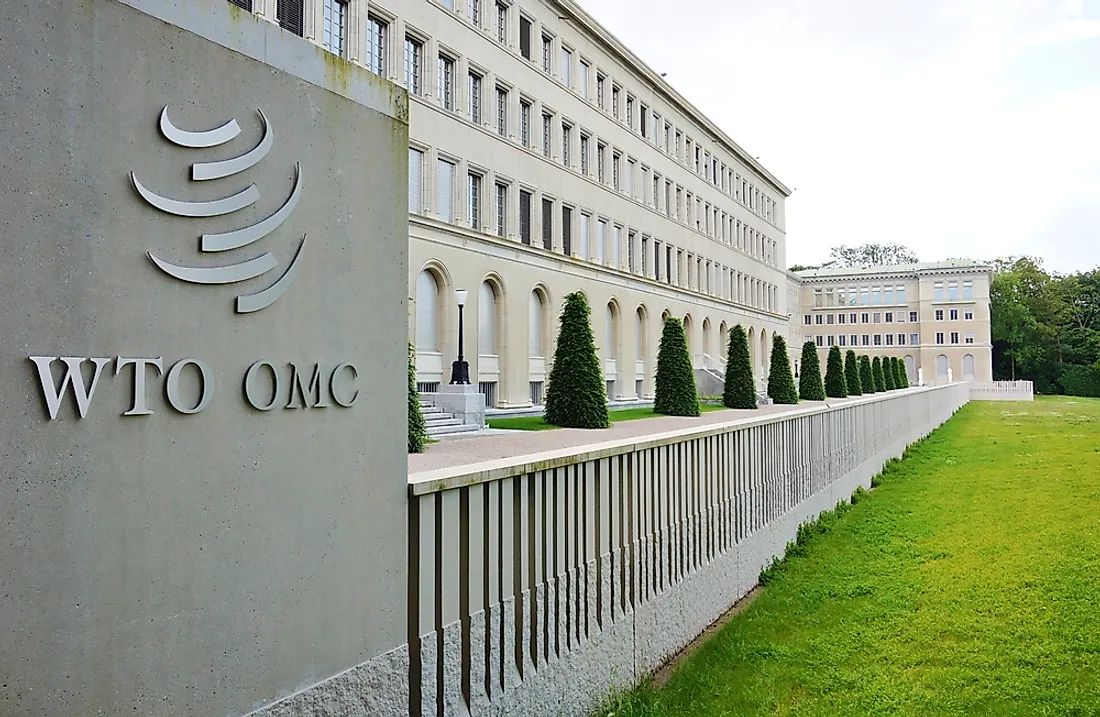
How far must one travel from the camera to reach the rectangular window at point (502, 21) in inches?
1202

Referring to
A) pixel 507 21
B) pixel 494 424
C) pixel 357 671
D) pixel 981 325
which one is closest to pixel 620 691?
pixel 357 671

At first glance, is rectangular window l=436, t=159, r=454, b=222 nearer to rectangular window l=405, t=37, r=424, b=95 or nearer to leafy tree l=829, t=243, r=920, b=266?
rectangular window l=405, t=37, r=424, b=95

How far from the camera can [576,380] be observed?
63.2 ft

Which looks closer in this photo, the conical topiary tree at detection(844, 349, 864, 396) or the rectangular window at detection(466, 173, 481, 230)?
the rectangular window at detection(466, 173, 481, 230)

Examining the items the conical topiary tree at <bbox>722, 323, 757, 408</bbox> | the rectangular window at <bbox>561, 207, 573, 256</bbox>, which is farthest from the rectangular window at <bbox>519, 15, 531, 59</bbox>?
the conical topiary tree at <bbox>722, 323, 757, 408</bbox>

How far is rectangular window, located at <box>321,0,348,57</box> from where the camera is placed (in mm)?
22264

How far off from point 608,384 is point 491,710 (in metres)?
34.8

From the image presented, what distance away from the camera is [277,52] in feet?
11.1

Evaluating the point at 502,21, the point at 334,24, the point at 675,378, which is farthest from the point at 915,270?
the point at 334,24

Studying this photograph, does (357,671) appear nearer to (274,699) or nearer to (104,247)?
(274,699)

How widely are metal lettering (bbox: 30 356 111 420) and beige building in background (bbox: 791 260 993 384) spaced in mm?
84291

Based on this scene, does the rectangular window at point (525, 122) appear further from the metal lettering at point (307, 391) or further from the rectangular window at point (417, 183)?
the metal lettering at point (307, 391)

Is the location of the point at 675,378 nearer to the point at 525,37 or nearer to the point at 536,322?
the point at 536,322

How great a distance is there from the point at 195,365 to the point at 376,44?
23.5m
